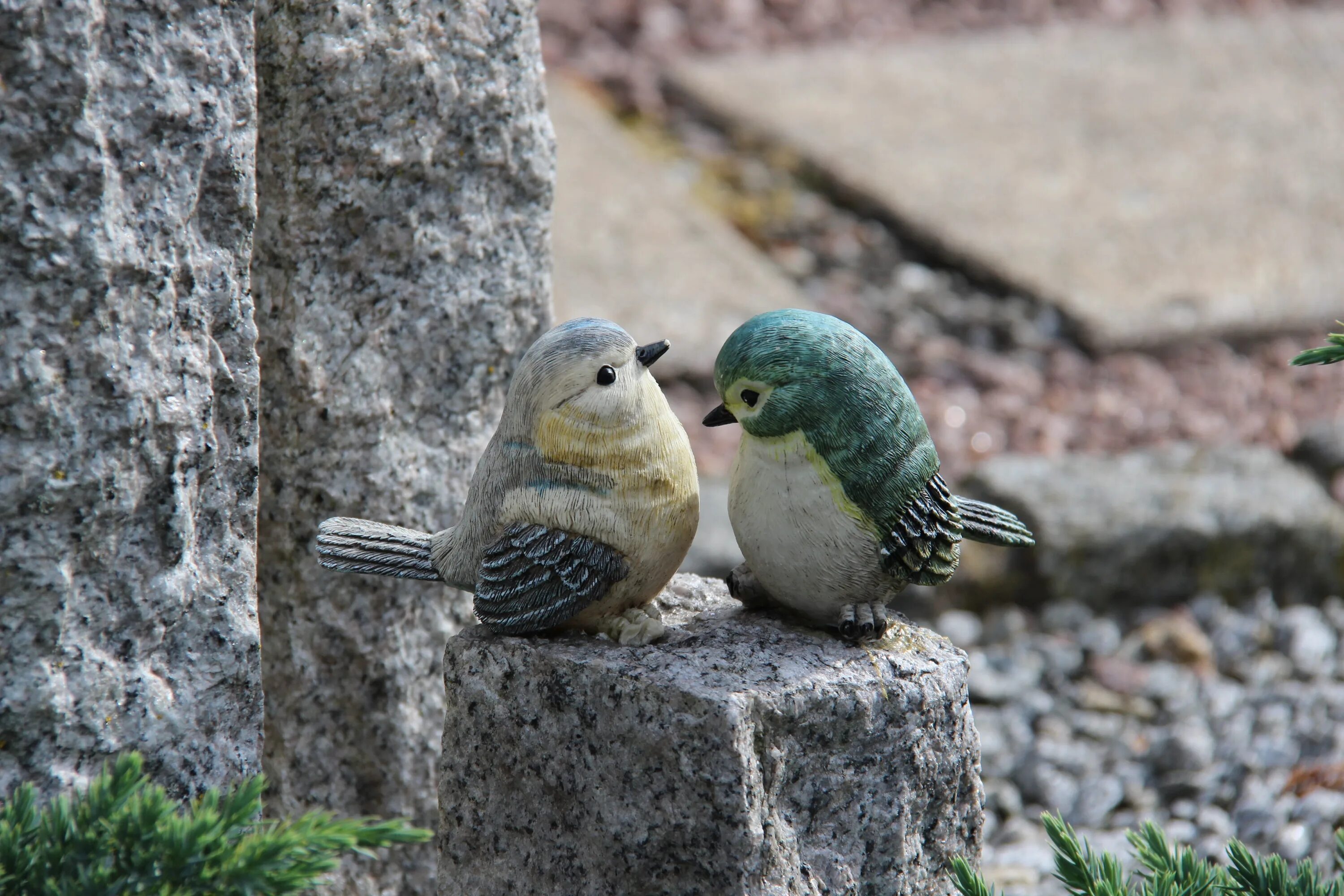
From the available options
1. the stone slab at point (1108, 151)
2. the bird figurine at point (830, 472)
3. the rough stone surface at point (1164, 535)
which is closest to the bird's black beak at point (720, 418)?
the bird figurine at point (830, 472)

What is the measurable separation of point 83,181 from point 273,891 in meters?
0.88

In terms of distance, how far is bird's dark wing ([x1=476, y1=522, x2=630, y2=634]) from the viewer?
1.98m

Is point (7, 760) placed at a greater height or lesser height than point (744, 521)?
lesser

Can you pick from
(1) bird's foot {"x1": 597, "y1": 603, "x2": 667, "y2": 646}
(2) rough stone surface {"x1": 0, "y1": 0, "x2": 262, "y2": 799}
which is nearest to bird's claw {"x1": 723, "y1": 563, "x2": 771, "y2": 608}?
(1) bird's foot {"x1": 597, "y1": 603, "x2": 667, "y2": 646}

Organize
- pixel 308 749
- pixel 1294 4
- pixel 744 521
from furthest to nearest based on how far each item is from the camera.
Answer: pixel 1294 4
pixel 308 749
pixel 744 521

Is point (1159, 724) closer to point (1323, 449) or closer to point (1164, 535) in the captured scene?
point (1164, 535)

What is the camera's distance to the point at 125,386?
71.4 inches

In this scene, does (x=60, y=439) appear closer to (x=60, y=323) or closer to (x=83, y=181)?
(x=60, y=323)

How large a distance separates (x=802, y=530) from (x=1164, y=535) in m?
1.93

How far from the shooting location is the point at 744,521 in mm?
2064

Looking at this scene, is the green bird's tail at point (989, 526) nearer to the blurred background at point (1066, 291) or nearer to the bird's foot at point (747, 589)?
the bird's foot at point (747, 589)

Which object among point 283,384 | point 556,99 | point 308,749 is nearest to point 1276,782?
point 308,749

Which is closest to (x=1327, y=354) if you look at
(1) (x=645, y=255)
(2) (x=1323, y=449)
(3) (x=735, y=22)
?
(2) (x=1323, y=449)

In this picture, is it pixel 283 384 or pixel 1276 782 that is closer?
pixel 283 384
